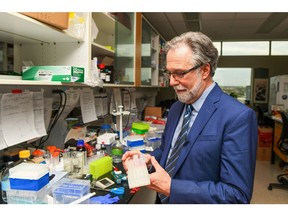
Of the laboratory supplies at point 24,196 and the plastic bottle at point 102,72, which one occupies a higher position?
the plastic bottle at point 102,72

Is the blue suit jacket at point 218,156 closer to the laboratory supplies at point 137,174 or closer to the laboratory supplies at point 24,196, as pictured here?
the laboratory supplies at point 137,174

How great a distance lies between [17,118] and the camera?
4.57ft

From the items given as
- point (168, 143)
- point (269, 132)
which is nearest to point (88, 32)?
point (168, 143)

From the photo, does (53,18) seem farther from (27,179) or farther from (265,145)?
(265,145)

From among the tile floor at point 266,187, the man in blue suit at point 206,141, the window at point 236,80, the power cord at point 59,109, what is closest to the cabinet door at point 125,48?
the power cord at point 59,109

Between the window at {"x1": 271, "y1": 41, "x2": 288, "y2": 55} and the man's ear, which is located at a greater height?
the window at {"x1": 271, "y1": 41, "x2": 288, "y2": 55}

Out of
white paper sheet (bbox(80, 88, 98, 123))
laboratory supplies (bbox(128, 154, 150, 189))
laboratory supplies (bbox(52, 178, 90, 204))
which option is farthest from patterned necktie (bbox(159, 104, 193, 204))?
white paper sheet (bbox(80, 88, 98, 123))

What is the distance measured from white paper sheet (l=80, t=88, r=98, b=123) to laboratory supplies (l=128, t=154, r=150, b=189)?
1.00m

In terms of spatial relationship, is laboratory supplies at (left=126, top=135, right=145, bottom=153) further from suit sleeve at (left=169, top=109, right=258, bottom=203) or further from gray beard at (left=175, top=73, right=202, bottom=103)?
suit sleeve at (left=169, top=109, right=258, bottom=203)

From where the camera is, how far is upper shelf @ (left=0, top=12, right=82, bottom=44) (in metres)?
1.06

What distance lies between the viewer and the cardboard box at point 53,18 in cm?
110

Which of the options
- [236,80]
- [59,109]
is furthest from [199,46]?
[236,80]

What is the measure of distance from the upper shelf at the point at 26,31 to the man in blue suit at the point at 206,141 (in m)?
0.63
